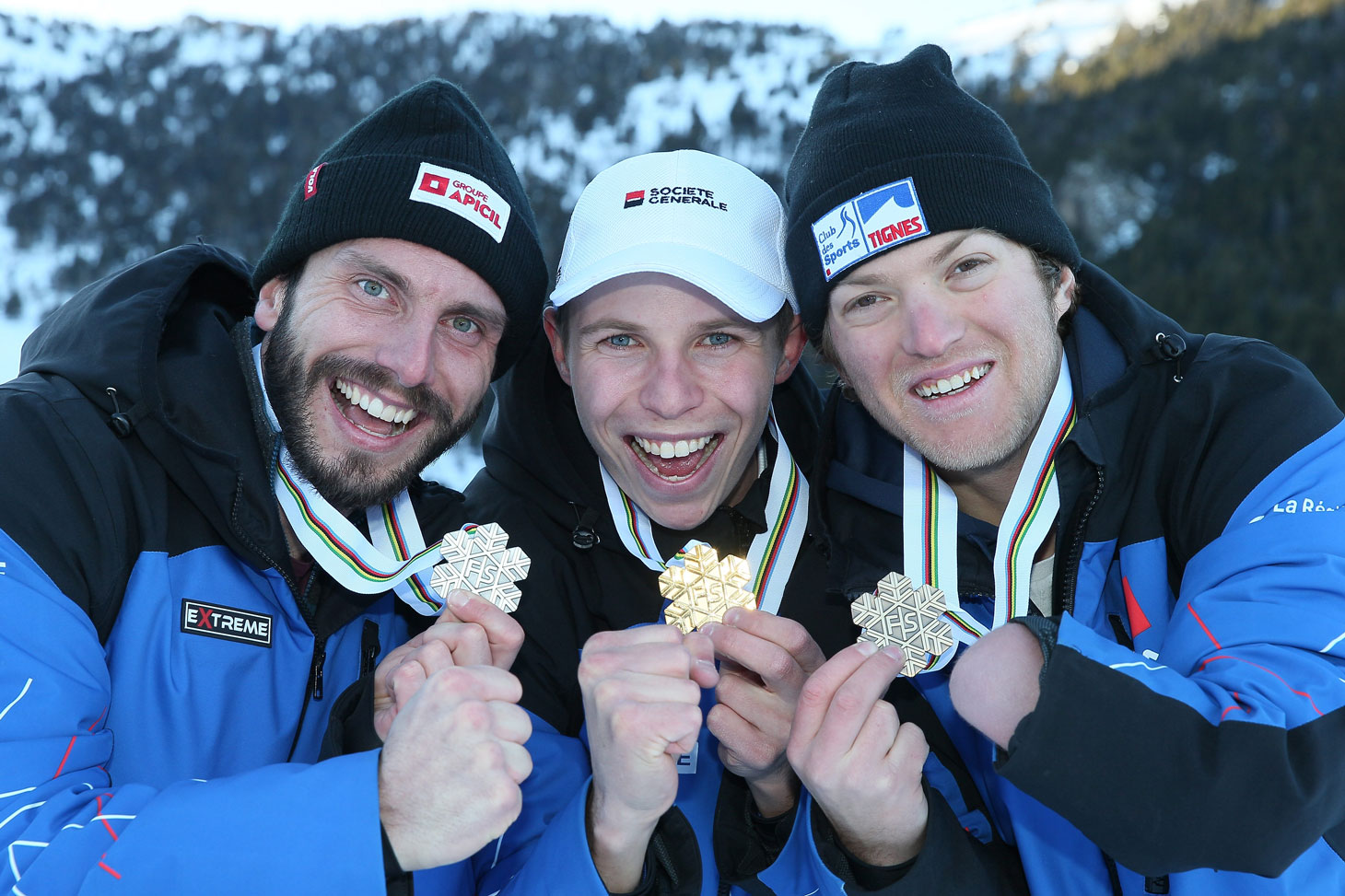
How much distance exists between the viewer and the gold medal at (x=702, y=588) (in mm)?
2420

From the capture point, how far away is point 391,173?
9.91ft

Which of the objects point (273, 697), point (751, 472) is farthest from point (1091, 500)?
point (273, 697)

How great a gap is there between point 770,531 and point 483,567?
948 millimetres

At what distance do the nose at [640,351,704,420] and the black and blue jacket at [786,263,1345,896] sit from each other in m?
0.44

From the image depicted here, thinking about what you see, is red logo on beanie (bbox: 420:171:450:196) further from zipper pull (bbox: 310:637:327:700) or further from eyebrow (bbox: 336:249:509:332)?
zipper pull (bbox: 310:637:327:700)

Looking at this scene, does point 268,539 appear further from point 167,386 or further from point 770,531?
point 770,531

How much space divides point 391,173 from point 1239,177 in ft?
101

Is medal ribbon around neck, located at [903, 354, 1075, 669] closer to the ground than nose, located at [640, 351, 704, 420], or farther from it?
closer to the ground

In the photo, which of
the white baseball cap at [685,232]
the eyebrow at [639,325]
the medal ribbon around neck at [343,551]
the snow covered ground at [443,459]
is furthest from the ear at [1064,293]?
the snow covered ground at [443,459]

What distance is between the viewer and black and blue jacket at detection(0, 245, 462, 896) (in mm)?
1841

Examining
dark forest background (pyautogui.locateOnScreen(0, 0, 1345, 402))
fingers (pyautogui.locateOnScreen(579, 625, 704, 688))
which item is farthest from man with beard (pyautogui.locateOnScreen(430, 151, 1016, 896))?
dark forest background (pyautogui.locateOnScreen(0, 0, 1345, 402))

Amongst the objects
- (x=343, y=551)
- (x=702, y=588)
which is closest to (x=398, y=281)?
(x=343, y=551)

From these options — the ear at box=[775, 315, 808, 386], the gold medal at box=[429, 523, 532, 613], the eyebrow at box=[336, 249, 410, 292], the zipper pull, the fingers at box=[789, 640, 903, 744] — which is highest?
the eyebrow at box=[336, 249, 410, 292]

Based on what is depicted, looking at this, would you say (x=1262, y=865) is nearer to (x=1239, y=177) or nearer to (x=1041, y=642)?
(x=1041, y=642)
